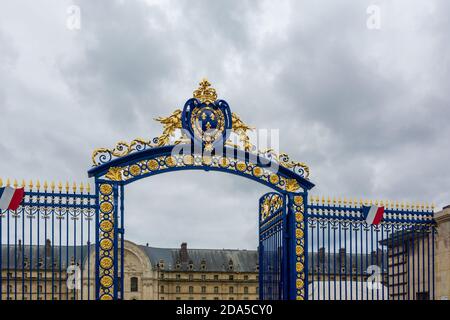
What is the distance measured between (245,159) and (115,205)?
3234 millimetres

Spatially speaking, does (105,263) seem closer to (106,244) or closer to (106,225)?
(106,244)

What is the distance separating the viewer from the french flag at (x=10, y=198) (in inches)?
513

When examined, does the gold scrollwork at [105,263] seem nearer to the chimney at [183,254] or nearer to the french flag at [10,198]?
the french flag at [10,198]

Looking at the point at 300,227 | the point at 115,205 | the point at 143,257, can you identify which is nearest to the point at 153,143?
the point at 115,205

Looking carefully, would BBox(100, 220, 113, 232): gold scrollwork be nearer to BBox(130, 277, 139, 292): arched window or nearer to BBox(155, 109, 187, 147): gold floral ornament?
BBox(155, 109, 187, 147): gold floral ornament

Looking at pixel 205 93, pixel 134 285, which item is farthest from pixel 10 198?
pixel 134 285

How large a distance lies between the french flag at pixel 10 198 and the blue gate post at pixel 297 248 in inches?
245

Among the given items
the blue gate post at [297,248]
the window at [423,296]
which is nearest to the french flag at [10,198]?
the blue gate post at [297,248]

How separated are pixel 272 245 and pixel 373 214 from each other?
2.69 m

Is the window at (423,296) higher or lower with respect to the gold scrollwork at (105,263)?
lower

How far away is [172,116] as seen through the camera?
47.8 feet

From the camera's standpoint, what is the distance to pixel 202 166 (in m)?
14.7
